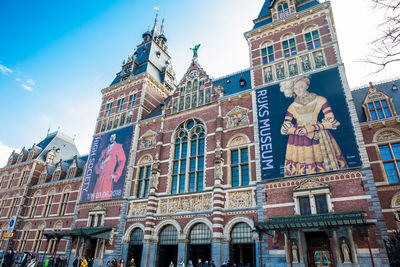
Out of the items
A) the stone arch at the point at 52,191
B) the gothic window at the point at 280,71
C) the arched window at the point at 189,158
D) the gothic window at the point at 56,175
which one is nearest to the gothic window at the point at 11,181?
the gothic window at the point at 56,175

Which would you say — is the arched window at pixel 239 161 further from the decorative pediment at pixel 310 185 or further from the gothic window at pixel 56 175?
the gothic window at pixel 56 175

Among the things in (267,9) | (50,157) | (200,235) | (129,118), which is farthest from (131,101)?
(50,157)

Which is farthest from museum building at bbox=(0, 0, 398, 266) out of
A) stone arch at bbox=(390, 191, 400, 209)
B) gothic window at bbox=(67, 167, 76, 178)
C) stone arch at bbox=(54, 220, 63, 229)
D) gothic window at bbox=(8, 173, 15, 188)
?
gothic window at bbox=(8, 173, 15, 188)

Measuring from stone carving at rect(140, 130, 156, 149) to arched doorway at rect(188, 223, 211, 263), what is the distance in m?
9.34

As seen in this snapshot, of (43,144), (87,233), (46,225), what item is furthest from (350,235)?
(43,144)

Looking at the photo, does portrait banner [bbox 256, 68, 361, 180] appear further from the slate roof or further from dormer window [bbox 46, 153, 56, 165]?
dormer window [bbox 46, 153, 56, 165]

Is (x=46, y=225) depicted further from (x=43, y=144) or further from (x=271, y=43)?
(x=271, y=43)

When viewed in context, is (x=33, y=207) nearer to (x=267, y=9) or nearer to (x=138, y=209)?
(x=138, y=209)

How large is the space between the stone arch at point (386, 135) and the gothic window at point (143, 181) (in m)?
18.1

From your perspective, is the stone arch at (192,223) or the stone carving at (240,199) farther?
the stone arch at (192,223)

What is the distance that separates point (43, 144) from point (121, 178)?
2493 centimetres

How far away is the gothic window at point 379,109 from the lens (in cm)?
1950

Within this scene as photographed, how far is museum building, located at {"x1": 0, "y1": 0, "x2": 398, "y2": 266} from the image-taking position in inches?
609

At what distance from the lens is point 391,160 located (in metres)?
18.0
